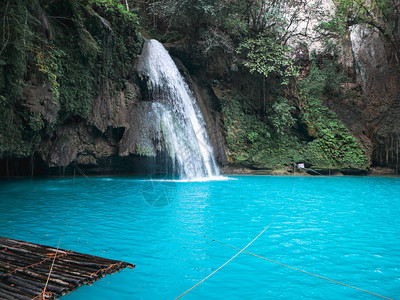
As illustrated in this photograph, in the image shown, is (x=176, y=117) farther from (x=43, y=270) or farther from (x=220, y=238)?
(x=43, y=270)

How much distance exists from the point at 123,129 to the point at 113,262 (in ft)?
30.5

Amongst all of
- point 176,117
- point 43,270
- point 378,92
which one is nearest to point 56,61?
point 176,117

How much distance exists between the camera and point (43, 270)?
273 cm

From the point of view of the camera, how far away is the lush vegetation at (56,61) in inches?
281

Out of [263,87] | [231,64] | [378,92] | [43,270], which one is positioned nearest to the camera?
[43,270]

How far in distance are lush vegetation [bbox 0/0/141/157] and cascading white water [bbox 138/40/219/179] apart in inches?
37.9

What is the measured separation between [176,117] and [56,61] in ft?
16.8

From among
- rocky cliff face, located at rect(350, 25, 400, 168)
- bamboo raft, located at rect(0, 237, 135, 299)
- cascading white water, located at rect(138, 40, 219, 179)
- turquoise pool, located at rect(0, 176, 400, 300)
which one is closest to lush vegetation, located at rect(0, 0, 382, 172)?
rocky cliff face, located at rect(350, 25, 400, 168)

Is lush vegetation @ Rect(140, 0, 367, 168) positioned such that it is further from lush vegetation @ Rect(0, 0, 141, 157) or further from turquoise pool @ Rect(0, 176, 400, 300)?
turquoise pool @ Rect(0, 176, 400, 300)

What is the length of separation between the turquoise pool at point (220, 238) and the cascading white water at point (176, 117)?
4.41 m

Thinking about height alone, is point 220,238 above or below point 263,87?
below

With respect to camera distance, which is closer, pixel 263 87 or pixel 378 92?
pixel 263 87

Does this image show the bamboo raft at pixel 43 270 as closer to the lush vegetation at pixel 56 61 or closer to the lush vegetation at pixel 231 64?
the lush vegetation at pixel 56 61

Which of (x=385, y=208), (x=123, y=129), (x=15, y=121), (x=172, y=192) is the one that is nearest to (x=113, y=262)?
(x=172, y=192)
